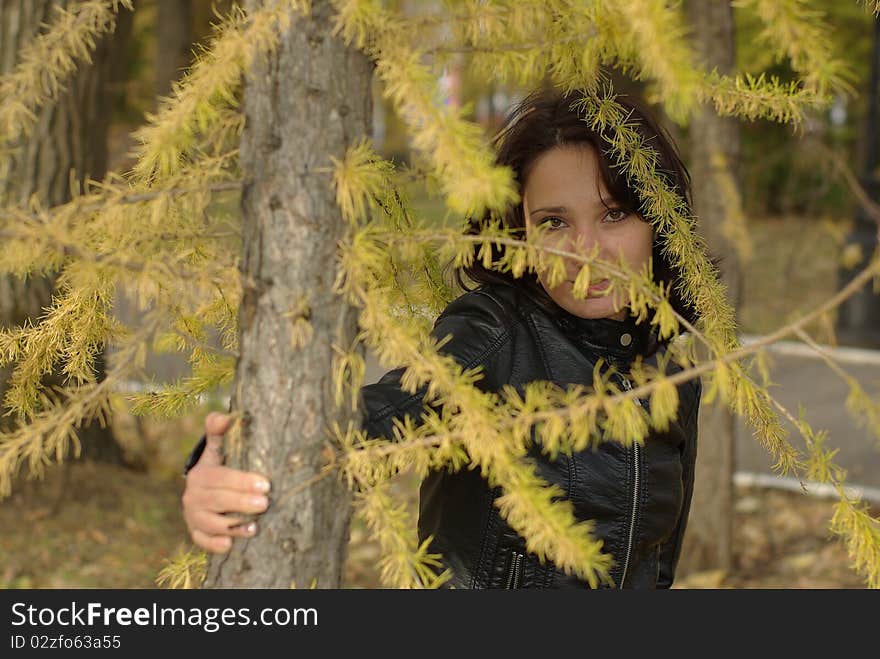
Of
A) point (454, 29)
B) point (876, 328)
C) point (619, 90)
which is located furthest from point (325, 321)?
point (876, 328)

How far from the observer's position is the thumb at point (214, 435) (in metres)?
1.48

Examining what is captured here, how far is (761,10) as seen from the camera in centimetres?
125

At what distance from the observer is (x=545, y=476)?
204cm

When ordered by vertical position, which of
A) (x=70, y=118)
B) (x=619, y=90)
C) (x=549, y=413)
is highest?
(x=70, y=118)

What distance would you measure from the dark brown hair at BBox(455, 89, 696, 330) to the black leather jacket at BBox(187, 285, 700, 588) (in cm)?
8

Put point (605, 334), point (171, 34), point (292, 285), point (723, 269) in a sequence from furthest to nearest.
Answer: point (171, 34) → point (723, 269) → point (605, 334) → point (292, 285)

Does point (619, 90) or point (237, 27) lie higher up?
point (619, 90)

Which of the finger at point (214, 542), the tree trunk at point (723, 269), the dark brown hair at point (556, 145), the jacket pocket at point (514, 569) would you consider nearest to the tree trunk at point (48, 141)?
the dark brown hair at point (556, 145)

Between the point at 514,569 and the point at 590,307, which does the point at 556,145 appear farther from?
the point at 514,569

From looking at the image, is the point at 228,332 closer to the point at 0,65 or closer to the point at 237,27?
the point at 237,27

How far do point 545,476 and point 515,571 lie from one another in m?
0.20

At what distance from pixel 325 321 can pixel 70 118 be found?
3.61 m

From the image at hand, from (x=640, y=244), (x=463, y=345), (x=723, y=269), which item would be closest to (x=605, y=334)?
(x=640, y=244)

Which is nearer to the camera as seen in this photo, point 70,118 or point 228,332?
point 228,332
